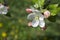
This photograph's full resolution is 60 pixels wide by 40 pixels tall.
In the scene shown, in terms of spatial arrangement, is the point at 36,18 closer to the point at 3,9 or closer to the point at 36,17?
the point at 36,17

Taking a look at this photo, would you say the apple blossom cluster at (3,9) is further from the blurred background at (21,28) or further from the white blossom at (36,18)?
the blurred background at (21,28)

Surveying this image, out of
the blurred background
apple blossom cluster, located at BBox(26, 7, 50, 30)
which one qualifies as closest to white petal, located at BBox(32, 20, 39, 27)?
apple blossom cluster, located at BBox(26, 7, 50, 30)

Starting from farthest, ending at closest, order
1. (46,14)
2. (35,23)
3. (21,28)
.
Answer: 1. (21,28)
2. (35,23)
3. (46,14)

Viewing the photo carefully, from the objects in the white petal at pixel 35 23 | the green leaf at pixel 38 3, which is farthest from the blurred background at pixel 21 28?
the green leaf at pixel 38 3

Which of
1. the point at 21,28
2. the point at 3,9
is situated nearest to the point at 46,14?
the point at 3,9

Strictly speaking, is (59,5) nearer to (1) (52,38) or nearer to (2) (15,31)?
(1) (52,38)
